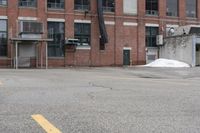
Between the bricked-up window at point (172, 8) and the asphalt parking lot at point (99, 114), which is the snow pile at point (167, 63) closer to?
the bricked-up window at point (172, 8)

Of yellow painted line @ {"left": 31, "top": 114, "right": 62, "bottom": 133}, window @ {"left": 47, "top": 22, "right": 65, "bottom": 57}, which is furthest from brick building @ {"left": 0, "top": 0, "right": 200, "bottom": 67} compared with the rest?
yellow painted line @ {"left": 31, "top": 114, "right": 62, "bottom": 133}

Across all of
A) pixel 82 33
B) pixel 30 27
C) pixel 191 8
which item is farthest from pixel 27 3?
pixel 191 8

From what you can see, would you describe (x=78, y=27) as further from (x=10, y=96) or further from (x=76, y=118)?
(x=76, y=118)

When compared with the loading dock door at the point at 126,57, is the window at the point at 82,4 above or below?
above

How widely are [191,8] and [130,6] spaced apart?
9.60m

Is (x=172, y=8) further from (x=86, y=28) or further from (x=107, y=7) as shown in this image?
(x=86, y=28)

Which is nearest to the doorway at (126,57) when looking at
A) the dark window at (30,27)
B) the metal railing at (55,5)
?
the metal railing at (55,5)

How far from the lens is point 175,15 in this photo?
59.4m

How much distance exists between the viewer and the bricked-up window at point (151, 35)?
189 feet

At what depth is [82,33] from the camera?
53.4 m

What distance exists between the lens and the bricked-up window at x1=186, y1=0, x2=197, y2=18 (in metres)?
60.3

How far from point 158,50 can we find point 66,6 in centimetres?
1409

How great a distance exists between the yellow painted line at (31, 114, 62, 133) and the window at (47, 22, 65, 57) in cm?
4160

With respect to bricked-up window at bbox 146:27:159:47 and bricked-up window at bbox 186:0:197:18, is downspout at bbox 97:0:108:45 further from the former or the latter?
bricked-up window at bbox 186:0:197:18
